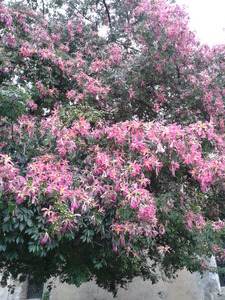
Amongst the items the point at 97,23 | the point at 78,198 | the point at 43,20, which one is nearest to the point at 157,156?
the point at 78,198

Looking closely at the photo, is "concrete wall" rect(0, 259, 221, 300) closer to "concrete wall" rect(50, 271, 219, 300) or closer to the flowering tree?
"concrete wall" rect(50, 271, 219, 300)

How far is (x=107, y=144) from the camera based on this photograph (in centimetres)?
365

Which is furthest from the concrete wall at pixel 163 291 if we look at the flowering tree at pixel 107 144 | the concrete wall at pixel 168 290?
the flowering tree at pixel 107 144

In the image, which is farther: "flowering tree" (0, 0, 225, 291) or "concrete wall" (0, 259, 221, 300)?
"concrete wall" (0, 259, 221, 300)

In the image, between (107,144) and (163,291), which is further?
(163,291)

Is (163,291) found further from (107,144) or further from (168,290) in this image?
(107,144)

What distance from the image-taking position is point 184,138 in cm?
306

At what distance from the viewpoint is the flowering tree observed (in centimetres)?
301

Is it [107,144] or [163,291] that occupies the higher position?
[107,144]

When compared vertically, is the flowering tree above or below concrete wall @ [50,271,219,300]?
above

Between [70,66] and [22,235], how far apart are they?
136 inches

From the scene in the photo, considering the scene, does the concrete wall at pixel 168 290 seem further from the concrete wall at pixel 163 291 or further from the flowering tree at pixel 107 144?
the flowering tree at pixel 107 144

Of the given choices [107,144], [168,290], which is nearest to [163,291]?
[168,290]

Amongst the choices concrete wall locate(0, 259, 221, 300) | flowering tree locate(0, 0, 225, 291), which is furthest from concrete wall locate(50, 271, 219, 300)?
flowering tree locate(0, 0, 225, 291)
